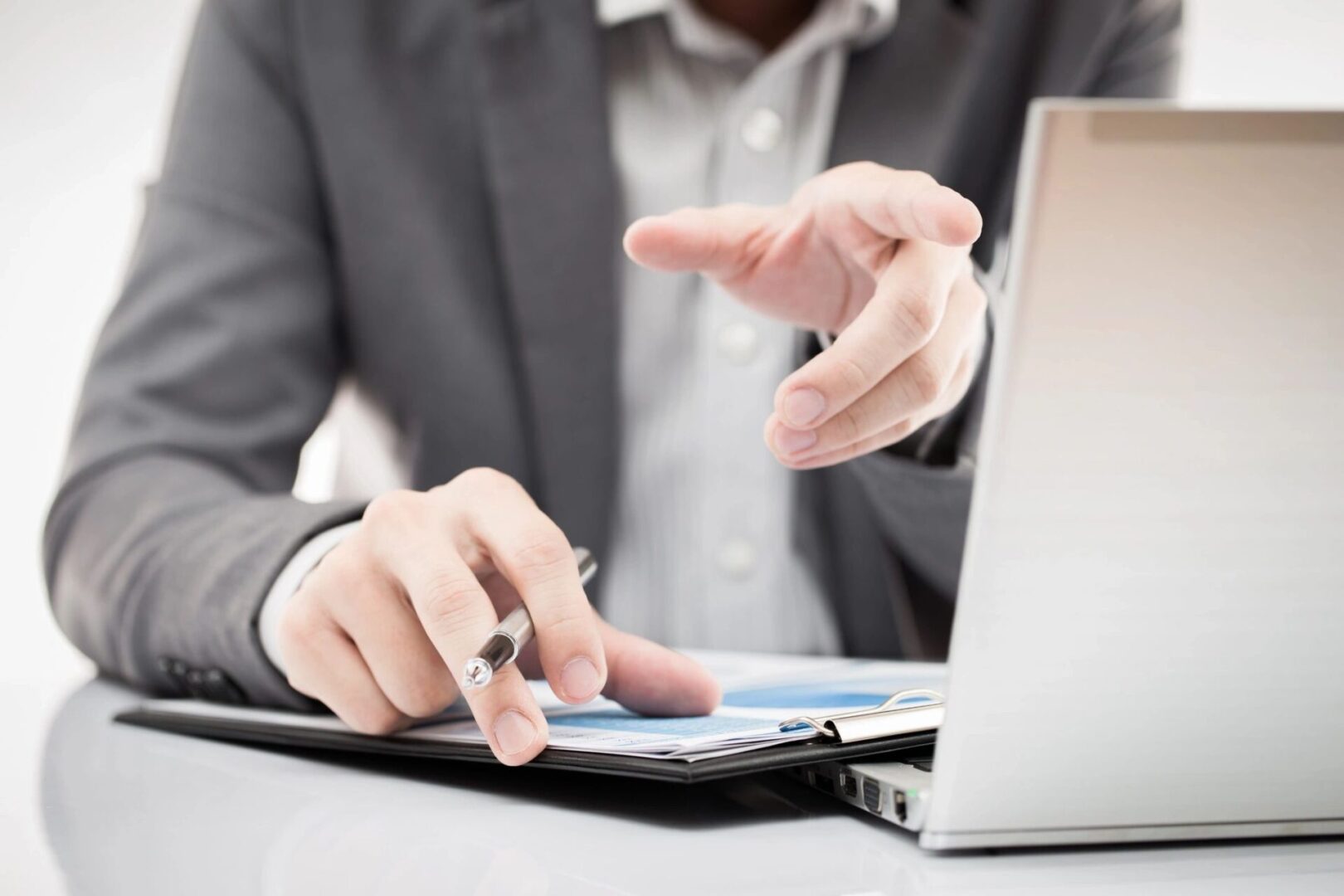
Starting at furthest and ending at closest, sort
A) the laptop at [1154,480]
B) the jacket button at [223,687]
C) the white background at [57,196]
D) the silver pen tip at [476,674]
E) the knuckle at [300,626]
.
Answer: the white background at [57,196] < the jacket button at [223,687] < the knuckle at [300,626] < the silver pen tip at [476,674] < the laptop at [1154,480]

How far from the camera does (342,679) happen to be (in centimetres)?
43

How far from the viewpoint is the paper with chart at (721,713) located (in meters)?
0.32

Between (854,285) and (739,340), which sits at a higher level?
(854,285)

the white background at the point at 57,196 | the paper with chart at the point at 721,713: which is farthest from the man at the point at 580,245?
the white background at the point at 57,196

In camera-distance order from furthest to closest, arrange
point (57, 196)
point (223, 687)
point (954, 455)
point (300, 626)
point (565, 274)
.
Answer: point (57, 196), point (565, 274), point (954, 455), point (223, 687), point (300, 626)

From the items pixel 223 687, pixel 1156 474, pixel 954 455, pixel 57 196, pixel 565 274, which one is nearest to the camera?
pixel 1156 474

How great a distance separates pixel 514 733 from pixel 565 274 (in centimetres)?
59

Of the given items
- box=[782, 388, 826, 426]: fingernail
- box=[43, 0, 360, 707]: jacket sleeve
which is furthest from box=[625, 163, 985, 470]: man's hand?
box=[43, 0, 360, 707]: jacket sleeve

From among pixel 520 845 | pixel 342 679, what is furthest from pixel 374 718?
pixel 520 845

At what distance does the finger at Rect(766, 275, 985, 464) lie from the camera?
1.31ft

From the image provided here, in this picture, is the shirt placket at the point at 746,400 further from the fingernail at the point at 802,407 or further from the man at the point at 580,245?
the fingernail at the point at 802,407

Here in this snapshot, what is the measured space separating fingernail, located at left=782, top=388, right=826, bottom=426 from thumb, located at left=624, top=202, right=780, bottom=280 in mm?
119

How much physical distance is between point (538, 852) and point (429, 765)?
13 cm

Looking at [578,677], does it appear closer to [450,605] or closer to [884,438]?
[450,605]
